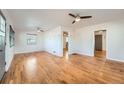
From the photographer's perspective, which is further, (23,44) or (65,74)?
(23,44)

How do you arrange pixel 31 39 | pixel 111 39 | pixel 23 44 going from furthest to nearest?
pixel 31 39
pixel 23 44
pixel 111 39

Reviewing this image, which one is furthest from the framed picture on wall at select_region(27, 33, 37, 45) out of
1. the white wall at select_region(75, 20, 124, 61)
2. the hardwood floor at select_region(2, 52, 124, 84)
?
the hardwood floor at select_region(2, 52, 124, 84)

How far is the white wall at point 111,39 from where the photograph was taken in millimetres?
4900

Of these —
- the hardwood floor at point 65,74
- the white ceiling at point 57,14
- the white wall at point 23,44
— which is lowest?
the hardwood floor at point 65,74

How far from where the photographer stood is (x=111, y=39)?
536 cm

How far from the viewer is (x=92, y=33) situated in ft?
21.5

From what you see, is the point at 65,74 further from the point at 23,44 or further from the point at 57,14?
the point at 23,44

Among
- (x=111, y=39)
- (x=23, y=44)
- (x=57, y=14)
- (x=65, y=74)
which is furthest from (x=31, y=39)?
(x=65, y=74)

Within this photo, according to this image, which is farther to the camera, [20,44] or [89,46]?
[20,44]

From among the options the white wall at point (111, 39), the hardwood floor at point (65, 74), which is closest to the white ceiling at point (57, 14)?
the white wall at point (111, 39)

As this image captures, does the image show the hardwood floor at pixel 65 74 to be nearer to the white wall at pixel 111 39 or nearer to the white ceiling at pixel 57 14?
the white wall at pixel 111 39
